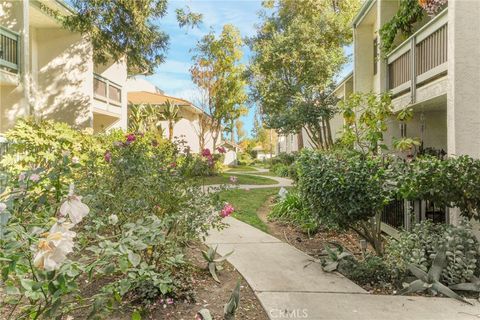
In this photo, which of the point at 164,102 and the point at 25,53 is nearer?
the point at 25,53

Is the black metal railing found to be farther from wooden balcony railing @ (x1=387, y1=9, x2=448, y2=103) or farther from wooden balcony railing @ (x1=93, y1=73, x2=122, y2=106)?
wooden balcony railing @ (x1=93, y1=73, x2=122, y2=106)

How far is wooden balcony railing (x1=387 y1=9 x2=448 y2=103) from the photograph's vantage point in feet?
18.8

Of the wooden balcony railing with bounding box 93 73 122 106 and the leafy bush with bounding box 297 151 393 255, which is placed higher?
the wooden balcony railing with bounding box 93 73 122 106

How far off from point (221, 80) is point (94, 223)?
42.2ft

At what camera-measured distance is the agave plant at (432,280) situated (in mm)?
4016

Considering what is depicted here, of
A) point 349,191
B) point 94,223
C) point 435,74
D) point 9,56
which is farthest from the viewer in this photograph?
point 9,56

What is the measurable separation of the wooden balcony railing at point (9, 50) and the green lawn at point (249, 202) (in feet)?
23.5

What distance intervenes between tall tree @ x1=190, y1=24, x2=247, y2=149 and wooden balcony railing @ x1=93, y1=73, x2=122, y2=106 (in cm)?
387

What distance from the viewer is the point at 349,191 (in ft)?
15.8

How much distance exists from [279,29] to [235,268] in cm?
1486

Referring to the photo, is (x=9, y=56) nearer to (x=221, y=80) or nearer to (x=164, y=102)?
(x=221, y=80)

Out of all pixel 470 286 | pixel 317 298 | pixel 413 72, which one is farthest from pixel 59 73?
pixel 470 286

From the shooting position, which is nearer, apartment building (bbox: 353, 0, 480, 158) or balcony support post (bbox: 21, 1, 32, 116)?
apartment building (bbox: 353, 0, 480, 158)

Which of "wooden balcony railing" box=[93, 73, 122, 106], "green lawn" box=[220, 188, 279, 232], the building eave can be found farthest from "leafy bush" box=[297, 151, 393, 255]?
"wooden balcony railing" box=[93, 73, 122, 106]
